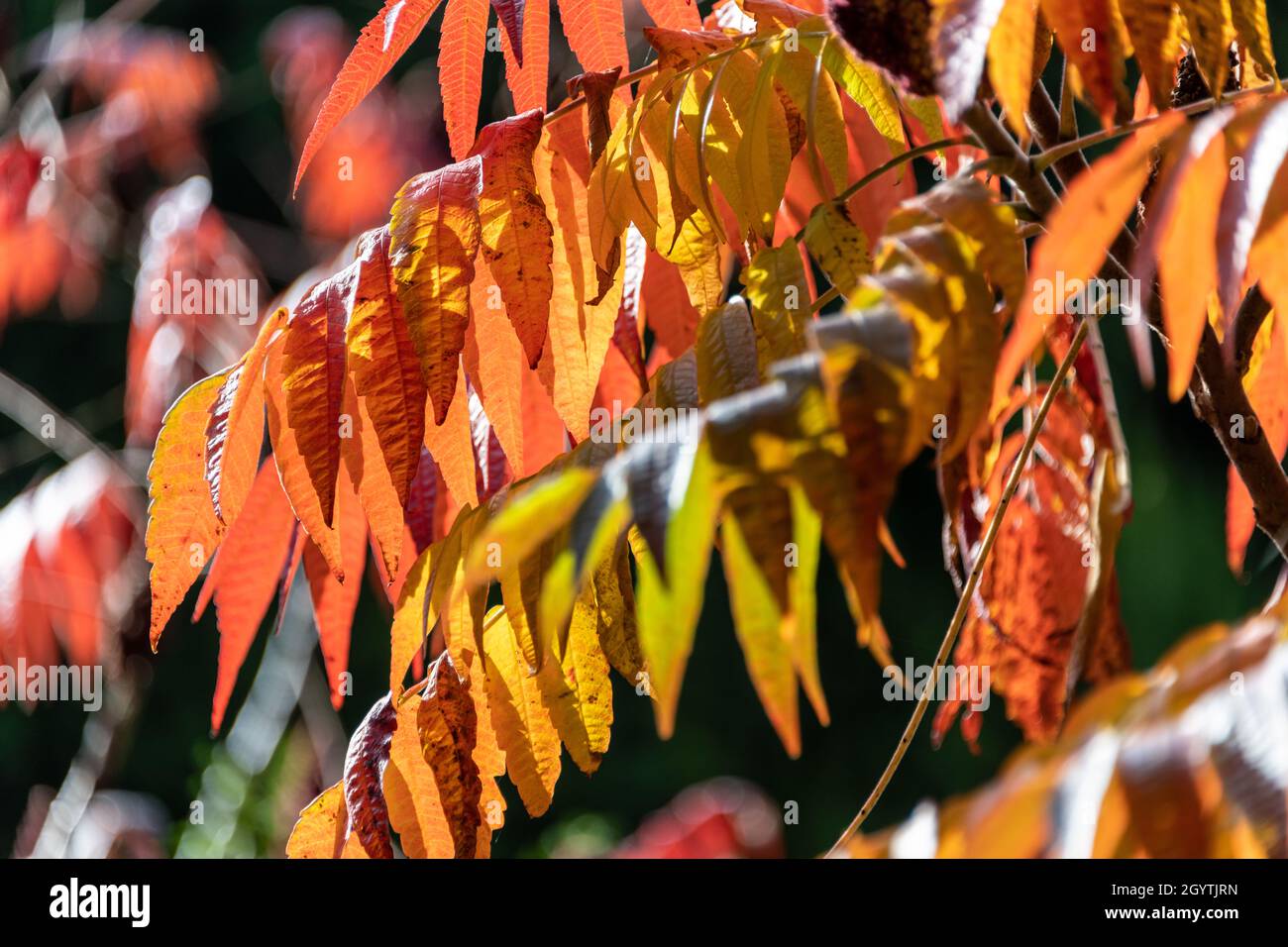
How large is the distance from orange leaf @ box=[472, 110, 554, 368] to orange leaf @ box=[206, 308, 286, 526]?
0.50 ft

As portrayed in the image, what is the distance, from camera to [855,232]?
593 mm

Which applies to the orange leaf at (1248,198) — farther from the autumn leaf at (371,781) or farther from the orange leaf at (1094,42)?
the autumn leaf at (371,781)

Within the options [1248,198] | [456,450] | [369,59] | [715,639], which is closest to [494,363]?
[456,450]

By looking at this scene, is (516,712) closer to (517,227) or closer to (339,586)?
(339,586)

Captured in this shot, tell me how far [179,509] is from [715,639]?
9.70 ft

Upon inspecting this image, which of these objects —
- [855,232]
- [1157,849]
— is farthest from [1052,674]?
[1157,849]

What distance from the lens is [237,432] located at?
2.23ft

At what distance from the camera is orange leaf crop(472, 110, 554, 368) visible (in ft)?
2.03

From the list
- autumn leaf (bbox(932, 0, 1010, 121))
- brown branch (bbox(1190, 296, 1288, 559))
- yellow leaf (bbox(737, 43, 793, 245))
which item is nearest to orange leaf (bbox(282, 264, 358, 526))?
yellow leaf (bbox(737, 43, 793, 245))

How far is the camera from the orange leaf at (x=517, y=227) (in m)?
0.62

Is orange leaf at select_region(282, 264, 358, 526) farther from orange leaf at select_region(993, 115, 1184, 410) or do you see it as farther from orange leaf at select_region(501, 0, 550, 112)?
orange leaf at select_region(993, 115, 1184, 410)

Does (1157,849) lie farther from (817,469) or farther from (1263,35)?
(1263,35)

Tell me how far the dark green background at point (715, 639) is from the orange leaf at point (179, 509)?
273cm
